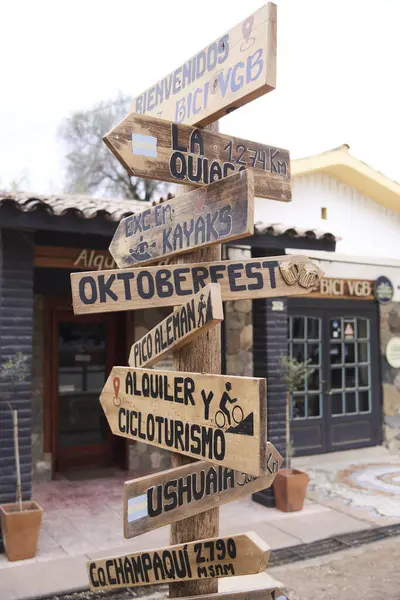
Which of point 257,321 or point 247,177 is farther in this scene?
point 257,321

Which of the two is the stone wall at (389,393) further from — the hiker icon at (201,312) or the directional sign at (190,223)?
the hiker icon at (201,312)

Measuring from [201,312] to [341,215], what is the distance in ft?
28.4

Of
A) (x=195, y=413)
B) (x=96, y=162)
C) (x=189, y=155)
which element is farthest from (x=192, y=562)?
(x=96, y=162)

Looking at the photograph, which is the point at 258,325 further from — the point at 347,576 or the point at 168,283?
the point at 168,283

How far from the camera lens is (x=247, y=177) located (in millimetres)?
2164

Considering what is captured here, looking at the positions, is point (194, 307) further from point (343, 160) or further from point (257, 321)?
point (343, 160)

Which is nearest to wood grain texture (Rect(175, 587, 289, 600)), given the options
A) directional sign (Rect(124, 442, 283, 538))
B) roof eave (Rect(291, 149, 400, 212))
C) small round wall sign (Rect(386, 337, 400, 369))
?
directional sign (Rect(124, 442, 283, 538))

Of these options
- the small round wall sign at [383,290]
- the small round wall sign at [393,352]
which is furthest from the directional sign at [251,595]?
the small round wall sign at [393,352]

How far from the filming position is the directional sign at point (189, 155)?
2.31 metres

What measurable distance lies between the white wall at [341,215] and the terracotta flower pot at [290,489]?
431 cm

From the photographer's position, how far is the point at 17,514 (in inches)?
191

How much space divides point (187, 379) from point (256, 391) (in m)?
0.38

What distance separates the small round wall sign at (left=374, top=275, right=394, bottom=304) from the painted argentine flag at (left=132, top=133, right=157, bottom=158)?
7.98 meters

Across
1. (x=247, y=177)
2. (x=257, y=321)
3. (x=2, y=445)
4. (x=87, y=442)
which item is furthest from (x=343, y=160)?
(x=247, y=177)
